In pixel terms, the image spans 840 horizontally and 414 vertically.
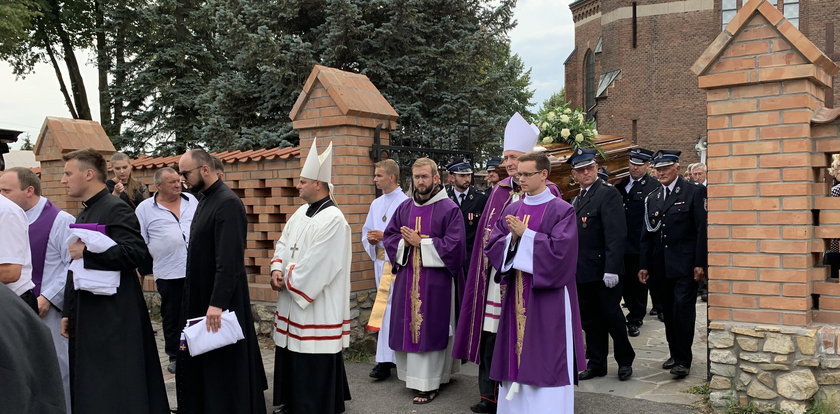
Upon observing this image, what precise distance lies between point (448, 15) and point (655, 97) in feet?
58.3

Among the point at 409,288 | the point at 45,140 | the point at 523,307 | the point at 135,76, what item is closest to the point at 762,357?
the point at 523,307

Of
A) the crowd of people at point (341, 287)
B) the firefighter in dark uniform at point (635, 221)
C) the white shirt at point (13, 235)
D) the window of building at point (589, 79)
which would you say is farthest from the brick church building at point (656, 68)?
the white shirt at point (13, 235)

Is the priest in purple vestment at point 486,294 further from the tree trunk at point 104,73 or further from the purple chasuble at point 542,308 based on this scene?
the tree trunk at point 104,73

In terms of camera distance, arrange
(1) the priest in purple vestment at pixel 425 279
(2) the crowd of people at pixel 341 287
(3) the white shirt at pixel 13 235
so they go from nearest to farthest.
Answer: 1. (3) the white shirt at pixel 13 235
2. (2) the crowd of people at pixel 341 287
3. (1) the priest in purple vestment at pixel 425 279

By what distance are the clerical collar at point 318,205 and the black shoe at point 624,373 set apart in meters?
2.89

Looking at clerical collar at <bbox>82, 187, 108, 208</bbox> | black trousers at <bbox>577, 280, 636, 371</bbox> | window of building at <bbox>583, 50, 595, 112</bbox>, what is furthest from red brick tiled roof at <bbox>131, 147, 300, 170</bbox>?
window of building at <bbox>583, 50, 595, 112</bbox>

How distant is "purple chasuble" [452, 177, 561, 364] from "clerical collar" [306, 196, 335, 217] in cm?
123

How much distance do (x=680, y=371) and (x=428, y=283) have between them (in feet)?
7.33

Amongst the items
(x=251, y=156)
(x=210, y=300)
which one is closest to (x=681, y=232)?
(x=210, y=300)

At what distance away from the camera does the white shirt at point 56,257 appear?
15.2ft

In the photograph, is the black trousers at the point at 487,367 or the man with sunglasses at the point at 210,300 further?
the black trousers at the point at 487,367

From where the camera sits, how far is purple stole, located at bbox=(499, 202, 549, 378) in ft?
15.2

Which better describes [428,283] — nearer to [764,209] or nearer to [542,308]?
[542,308]

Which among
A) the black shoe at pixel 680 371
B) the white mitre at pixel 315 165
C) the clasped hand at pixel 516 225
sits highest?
the white mitre at pixel 315 165
